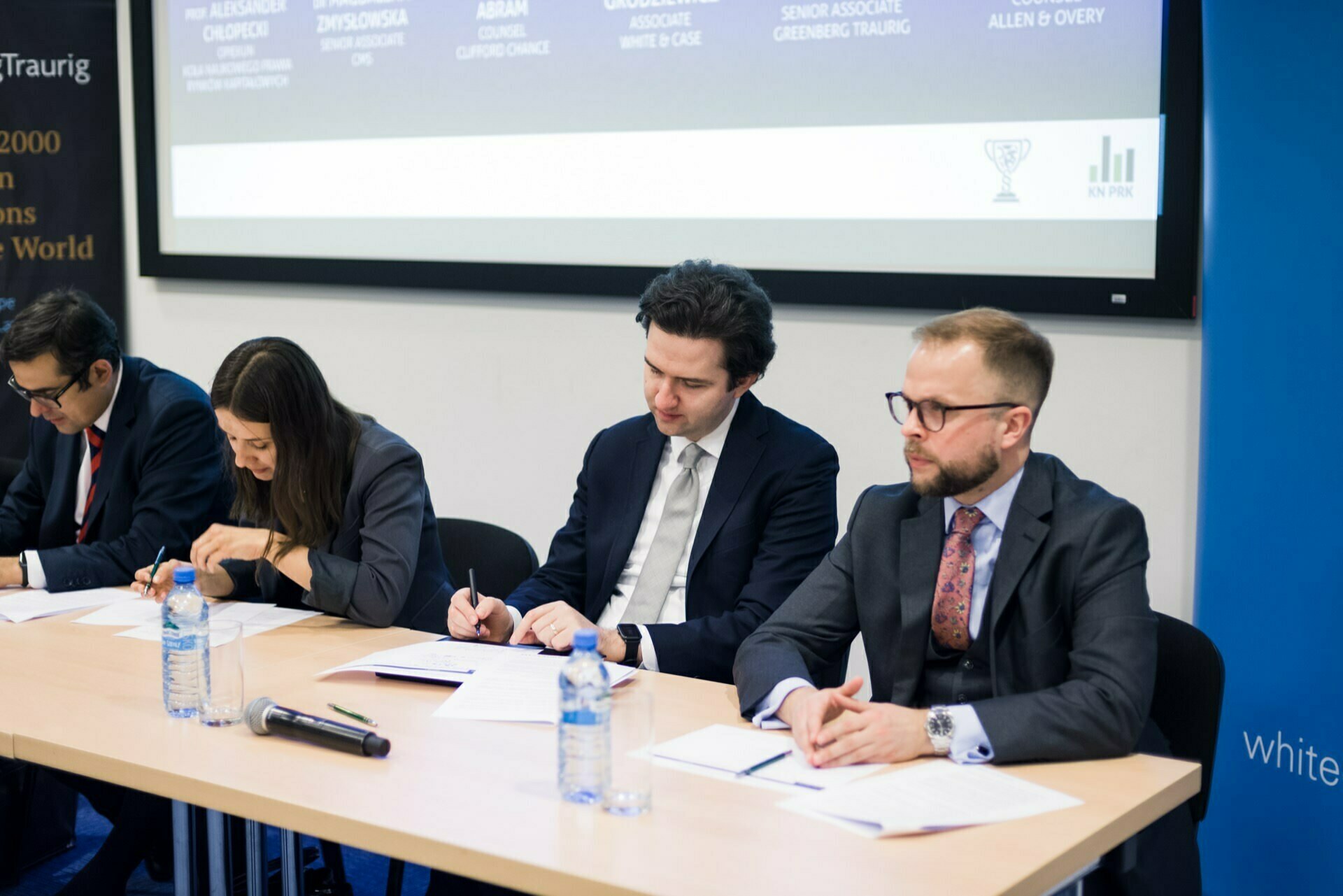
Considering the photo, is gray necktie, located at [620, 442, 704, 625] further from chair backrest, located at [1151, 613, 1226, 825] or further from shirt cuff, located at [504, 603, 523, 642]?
chair backrest, located at [1151, 613, 1226, 825]

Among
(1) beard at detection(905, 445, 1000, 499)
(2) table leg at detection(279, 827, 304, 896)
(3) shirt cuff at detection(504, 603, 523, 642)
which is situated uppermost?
(1) beard at detection(905, 445, 1000, 499)

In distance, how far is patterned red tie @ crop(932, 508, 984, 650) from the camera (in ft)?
6.93

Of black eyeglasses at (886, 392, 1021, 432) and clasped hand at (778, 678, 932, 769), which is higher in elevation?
black eyeglasses at (886, 392, 1021, 432)

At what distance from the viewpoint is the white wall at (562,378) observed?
10.3 feet

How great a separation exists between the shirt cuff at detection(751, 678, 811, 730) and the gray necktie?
70cm

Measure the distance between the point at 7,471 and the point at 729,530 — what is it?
2307 mm

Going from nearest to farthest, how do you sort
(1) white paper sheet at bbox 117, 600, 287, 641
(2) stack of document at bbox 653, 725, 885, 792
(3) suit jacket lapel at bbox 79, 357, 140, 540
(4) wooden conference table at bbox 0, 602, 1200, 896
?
(4) wooden conference table at bbox 0, 602, 1200, 896, (2) stack of document at bbox 653, 725, 885, 792, (1) white paper sheet at bbox 117, 600, 287, 641, (3) suit jacket lapel at bbox 79, 357, 140, 540

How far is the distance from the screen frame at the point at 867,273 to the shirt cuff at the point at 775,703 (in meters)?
1.55

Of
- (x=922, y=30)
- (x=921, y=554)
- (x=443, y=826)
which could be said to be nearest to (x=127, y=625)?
(x=443, y=826)

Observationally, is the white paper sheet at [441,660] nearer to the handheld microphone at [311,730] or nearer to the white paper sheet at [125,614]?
the handheld microphone at [311,730]

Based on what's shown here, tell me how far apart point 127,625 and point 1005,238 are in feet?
7.18

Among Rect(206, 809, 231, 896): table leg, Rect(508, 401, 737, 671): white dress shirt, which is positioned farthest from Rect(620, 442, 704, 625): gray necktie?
Rect(206, 809, 231, 896): table leg

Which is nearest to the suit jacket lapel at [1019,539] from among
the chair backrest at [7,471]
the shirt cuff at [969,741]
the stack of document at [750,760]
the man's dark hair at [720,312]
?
the shirt cuff at [969,741]

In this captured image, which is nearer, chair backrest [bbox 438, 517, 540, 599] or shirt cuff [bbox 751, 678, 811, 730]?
shirt cuff [bbox 751, 678, 811, 730]
